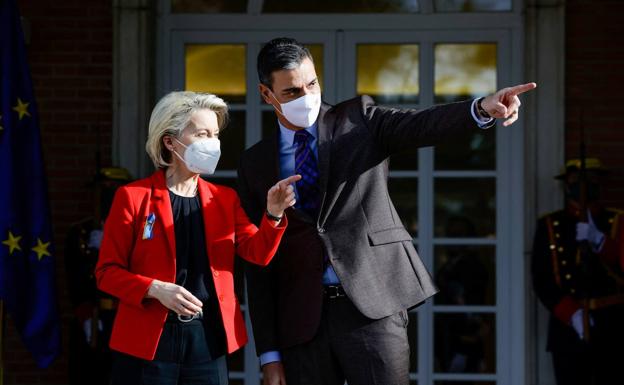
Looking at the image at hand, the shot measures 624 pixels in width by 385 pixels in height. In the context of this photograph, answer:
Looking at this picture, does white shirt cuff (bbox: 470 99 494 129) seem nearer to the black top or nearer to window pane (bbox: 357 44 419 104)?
the black top

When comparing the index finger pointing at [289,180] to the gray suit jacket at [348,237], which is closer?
the index finger pointing at [289,180]

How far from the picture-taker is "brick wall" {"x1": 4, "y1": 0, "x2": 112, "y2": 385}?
6598 mm

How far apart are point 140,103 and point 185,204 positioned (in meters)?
3.02

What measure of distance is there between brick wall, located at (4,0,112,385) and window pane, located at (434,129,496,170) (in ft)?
6.62

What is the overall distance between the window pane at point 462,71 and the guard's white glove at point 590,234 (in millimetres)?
1131

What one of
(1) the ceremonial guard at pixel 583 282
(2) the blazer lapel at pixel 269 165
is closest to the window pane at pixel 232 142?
(1) the ceremonial guard at pixel 583 282

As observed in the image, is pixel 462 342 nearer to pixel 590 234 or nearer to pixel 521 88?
pixel 590 234

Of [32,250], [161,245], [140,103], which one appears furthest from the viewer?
[140,103]

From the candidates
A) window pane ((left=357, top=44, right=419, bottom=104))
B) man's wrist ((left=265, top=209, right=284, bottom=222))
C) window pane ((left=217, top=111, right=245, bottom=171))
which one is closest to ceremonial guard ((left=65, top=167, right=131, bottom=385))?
window pane ((left=217, top=111, right=245, bottom=171))

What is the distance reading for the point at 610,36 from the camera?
653cm

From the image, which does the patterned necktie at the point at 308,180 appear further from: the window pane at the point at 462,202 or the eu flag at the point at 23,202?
the window pane at the point at 462,202

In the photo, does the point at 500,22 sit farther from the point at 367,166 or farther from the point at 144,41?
the point at 367,166

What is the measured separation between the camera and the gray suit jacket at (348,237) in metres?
3.51

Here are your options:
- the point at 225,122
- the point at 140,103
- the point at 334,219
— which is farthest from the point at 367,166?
the point at 140,103
